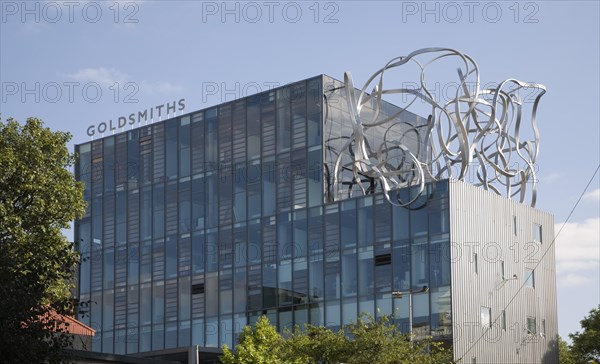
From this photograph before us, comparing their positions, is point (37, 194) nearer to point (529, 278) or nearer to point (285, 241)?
point (285, 241)

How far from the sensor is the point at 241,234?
77.0 metres

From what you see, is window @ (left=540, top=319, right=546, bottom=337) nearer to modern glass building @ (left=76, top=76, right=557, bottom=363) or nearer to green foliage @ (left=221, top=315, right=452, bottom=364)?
modern glass building @ (left=76, top=76, right=557, bottom=363)

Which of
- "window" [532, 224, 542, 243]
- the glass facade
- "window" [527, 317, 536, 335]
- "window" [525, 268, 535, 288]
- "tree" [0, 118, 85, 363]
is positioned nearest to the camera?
"tree" [0, 118, 85, 363]

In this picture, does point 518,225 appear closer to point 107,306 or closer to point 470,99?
point 470,99

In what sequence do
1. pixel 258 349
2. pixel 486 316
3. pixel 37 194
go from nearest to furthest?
pixel 37 194
pixel 258 349
pixel 486 316

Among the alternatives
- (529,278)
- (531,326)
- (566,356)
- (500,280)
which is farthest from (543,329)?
(566,356)

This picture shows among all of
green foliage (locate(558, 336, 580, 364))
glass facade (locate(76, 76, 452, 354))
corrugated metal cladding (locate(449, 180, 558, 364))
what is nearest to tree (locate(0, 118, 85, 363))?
glass facade (locate(76, 76, 452, 354))

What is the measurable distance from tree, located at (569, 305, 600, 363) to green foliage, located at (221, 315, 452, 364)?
27.0m

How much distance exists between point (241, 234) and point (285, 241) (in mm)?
3795

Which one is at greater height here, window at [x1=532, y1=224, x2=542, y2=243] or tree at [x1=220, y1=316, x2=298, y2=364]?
window at [x1=532, y1=224, x2=542, y2=243]

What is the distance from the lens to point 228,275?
77438 mm

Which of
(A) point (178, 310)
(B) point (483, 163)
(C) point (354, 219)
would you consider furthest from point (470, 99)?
(A) point (178, 310)

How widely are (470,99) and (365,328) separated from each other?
1583 cm

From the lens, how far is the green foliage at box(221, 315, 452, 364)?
192 ft
